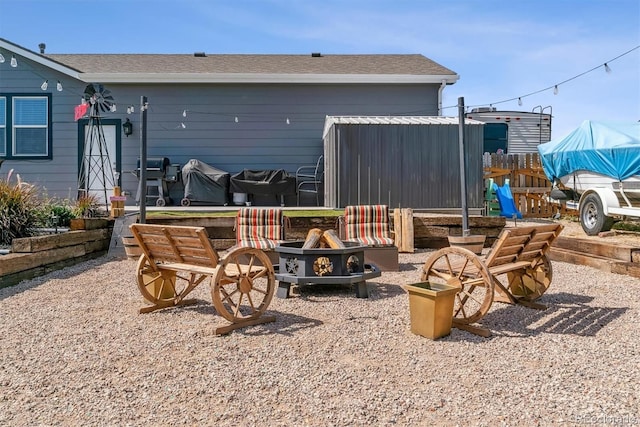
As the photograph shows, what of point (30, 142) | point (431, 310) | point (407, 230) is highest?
point (30, 142)

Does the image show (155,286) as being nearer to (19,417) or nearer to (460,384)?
(19,417)

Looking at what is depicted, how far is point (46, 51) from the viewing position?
50.7 feet

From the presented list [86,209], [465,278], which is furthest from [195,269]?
[86,209]

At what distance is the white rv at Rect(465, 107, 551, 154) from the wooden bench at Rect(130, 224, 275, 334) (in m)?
15.6

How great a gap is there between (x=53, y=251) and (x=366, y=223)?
435cm

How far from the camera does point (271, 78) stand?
12078 mm

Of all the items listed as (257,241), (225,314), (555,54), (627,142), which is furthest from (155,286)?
(555,54)

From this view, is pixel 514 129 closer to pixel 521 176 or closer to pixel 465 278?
pixel 521 176

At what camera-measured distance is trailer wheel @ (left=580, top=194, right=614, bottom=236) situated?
8945mm

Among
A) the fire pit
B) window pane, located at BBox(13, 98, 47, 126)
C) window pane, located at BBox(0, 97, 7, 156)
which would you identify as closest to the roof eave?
window pane, located at BBox(13, 98, 47, 126)

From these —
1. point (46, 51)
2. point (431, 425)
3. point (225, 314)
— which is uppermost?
point (46, 51)

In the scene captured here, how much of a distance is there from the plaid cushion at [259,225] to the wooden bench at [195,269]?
206 centimetres

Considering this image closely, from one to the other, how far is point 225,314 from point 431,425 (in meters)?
2.04

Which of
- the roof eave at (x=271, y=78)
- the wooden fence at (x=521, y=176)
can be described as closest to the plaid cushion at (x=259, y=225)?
the roof eave at (x=271, y=78)
